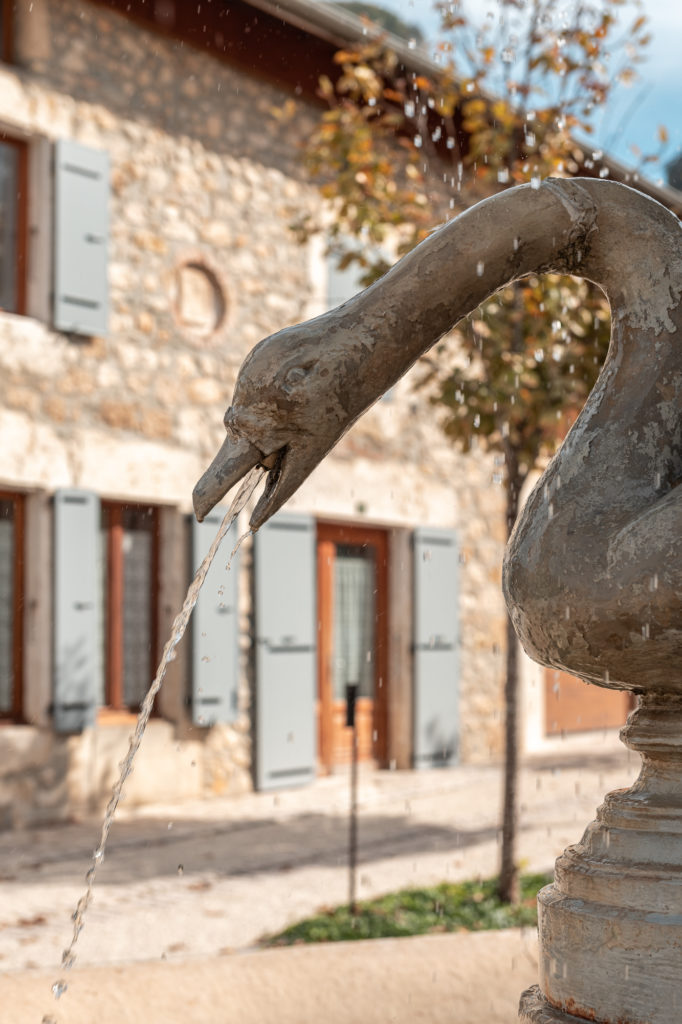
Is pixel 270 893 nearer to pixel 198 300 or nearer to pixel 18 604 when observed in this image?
pixel 18 604

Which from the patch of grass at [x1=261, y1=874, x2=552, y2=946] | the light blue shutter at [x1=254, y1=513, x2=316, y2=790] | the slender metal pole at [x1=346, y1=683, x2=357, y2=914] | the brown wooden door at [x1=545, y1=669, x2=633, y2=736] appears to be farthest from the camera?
the brown wooden door at [x1=545, y1=669, x2=633, y2=736]

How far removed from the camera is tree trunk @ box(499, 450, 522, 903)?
5074mm

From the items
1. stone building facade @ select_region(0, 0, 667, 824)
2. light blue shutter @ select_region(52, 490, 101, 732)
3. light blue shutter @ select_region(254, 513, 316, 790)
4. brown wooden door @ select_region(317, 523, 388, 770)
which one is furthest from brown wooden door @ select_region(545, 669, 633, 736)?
light blue shutter @ select_region(52, 490, 101, 732)

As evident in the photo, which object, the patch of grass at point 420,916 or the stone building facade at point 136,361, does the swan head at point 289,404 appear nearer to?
the patch of grass at point 420,916

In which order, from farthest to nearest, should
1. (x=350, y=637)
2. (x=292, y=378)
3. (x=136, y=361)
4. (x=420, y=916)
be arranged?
1. (x=350, y=637)
2. (x=136, y=361)
3. (x=420, y=916)
4. (x=292, y=378)

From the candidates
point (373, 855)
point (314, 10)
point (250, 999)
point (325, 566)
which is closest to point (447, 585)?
point (325, 566)

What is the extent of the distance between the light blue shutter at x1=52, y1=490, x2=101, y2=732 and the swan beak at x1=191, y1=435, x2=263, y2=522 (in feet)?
18.8

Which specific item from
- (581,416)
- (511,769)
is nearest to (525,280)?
(511,769)

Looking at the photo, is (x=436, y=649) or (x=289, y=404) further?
(x=436, y=649)

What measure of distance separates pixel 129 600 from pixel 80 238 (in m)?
2.29

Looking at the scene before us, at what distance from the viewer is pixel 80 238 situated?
24.0 ft

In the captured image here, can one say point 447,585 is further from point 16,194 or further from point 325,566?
point 16,194

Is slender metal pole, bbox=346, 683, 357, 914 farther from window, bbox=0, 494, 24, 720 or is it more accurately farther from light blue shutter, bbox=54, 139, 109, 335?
light blue shutter, bbox=54, 139, 109, 335

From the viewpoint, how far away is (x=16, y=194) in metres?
7.35
